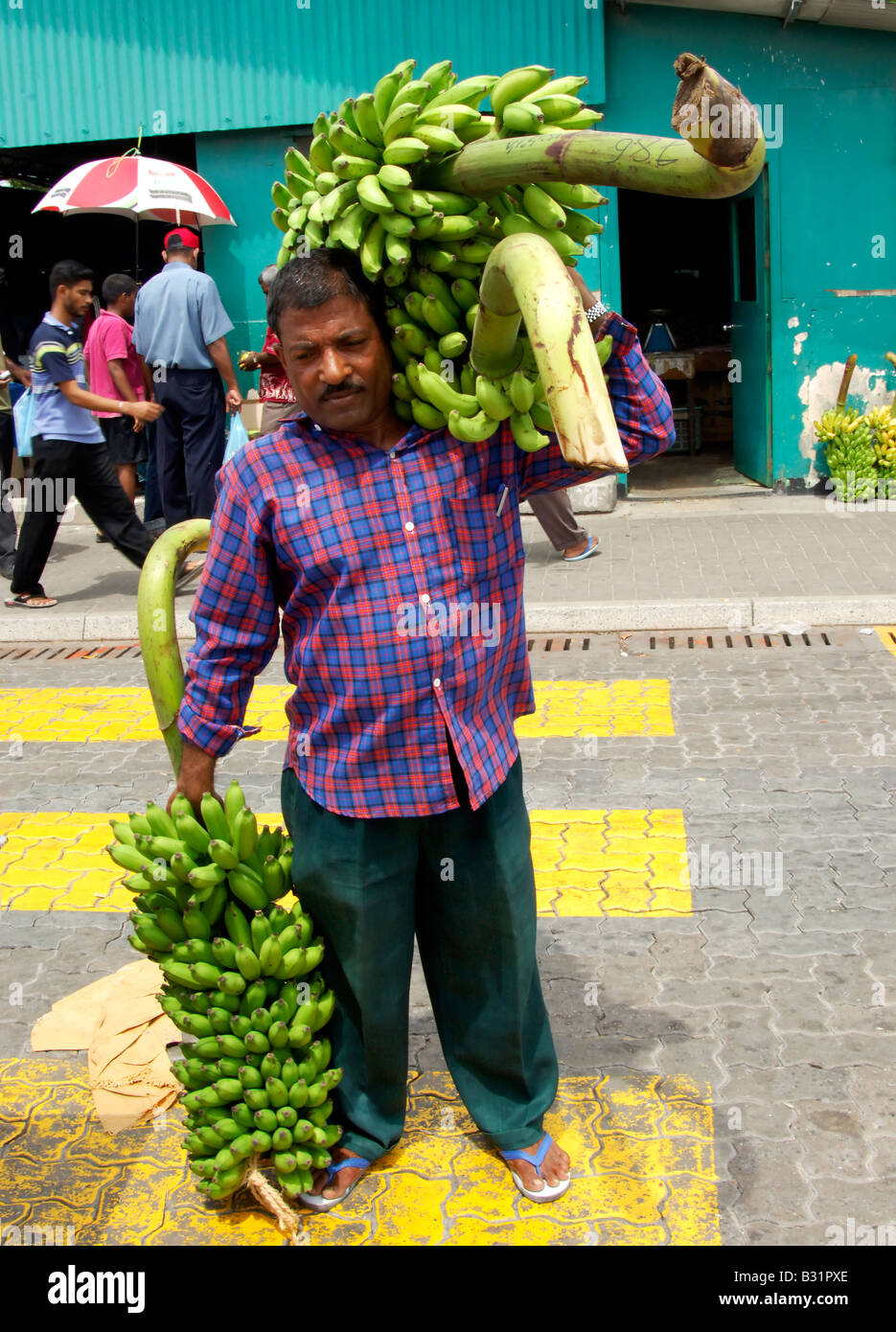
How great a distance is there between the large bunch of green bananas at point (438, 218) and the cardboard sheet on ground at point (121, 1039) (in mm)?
2095

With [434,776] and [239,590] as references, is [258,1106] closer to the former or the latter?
[434,776]

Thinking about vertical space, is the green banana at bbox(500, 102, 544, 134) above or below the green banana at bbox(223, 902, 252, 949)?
above

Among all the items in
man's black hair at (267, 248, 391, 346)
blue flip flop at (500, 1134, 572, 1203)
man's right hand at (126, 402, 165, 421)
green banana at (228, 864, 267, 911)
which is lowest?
blue flip flop at (500, 1134, 572, 1203)

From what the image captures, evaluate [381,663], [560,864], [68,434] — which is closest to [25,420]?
[68,434]

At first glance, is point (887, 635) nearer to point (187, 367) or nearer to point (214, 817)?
point (187, 367)

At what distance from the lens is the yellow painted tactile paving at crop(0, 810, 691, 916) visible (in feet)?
15.4

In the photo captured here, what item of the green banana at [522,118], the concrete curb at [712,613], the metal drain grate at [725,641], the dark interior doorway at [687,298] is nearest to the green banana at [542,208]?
the green banana at [522,118]

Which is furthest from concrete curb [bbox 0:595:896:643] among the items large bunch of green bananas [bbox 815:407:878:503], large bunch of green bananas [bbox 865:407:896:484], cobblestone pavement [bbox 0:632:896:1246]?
large bunch of green bananas [bbox 865:407:896:484]

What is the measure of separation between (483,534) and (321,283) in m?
0.64

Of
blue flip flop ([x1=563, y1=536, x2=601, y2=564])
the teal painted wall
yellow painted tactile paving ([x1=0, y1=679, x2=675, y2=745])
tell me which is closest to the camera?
yellow painted tactile paving ([x1=0, y1=679, x2=675, y2=745])

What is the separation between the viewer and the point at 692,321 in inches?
690

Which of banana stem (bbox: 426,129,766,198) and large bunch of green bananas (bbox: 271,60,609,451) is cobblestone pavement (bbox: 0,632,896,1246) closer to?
large bunch of green bananas (bbox: 271,60,609,451)

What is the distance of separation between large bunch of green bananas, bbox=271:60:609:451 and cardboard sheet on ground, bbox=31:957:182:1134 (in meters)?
2.09

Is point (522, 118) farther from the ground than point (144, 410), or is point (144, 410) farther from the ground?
point (522, 118)
